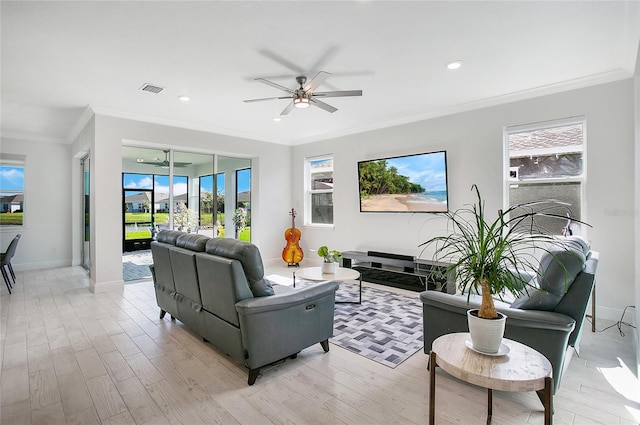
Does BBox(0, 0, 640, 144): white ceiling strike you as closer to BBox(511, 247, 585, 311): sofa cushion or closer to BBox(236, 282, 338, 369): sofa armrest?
BBox(511, 247, 585, 311): sofa cushion

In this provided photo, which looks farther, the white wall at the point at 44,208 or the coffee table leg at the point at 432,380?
the white wall at the point at 44,208

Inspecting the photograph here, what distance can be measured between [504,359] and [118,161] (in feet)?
17.9

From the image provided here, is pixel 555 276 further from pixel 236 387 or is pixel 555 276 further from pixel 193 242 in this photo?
pixel 193 242

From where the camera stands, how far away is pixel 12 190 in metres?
6.32

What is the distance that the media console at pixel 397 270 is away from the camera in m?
4.52

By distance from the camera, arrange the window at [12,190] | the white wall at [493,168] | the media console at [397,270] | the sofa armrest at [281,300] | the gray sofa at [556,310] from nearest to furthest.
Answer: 1. the gray sofa at [556,310]
2. the sofa armrest at [281,300]
3. the white wall at [493,168]
4. the media console at [397,270]
5. the window at [12,190]

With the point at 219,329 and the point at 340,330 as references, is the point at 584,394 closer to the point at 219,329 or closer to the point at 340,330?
the point at 340,330

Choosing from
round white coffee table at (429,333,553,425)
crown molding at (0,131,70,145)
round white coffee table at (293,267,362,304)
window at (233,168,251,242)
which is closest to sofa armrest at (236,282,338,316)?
round white coffee table at (293,267,362,304)

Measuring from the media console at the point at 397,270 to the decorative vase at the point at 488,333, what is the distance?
2.76 meters

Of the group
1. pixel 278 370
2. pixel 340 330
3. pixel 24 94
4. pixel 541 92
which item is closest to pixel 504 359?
pixel 278 370

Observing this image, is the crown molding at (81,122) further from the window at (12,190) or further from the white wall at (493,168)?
the white wall at (493,168)

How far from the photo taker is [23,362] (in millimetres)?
2617

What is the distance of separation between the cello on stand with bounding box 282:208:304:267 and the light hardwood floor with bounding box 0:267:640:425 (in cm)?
341

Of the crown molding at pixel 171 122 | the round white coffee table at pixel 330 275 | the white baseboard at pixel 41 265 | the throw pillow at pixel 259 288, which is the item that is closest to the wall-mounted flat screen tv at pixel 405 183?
the round white coffee table at pixel 330 275
